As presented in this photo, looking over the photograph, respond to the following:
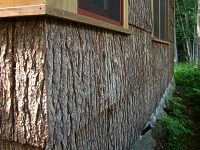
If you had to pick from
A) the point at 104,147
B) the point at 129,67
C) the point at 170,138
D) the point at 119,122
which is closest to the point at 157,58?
Result: the point at 170,138

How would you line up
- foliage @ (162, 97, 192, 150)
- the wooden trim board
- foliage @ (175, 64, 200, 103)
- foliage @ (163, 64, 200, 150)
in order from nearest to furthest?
the wooden trim board < foliage @ (162, 97, 192, 150) < foliage @ (163, 64, 200, 150) < foliage @ (175, 64, 200, 103)

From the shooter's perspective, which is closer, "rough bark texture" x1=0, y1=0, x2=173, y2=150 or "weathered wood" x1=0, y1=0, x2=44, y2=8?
"weathered wood" x1=0, y1=0, x2=44, y2=8

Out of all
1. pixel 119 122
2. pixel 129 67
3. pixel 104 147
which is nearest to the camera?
pixel 104 147

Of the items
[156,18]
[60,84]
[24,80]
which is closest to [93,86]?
[60,84]

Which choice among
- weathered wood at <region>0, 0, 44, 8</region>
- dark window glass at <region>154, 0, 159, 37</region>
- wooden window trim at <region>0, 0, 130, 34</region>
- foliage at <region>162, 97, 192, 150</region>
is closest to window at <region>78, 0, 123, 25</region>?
wooden window trim at <region>0, 0, 130, 34</region>

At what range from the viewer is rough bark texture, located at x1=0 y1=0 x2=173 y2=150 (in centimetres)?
260

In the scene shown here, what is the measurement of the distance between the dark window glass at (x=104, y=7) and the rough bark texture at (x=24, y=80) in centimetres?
75

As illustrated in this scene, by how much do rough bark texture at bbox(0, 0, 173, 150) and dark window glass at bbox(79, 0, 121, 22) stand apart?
18cm

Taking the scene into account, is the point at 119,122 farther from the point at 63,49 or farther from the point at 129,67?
the point at 63,49

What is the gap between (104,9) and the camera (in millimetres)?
3852

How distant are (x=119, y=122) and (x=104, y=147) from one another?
2.23ft

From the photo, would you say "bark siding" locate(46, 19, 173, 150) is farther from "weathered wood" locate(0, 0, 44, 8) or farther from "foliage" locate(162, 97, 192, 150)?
"foliage" locate(162, 97, 192, 150)

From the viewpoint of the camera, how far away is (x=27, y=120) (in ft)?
8.66

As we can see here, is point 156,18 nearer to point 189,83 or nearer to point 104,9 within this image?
point 104,9
